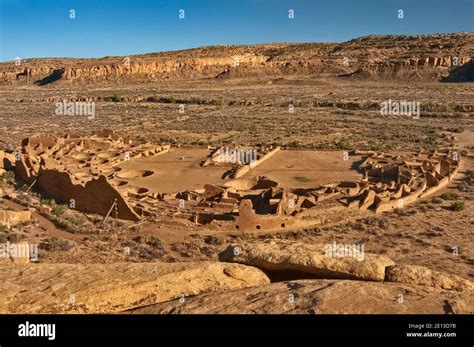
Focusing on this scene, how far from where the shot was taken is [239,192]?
69.9 ft

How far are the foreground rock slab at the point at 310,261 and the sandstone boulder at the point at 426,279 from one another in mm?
243

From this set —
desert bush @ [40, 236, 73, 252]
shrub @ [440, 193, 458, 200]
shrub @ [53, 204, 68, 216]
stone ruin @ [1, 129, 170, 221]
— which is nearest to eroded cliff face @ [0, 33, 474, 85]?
stone ruin @ [1, 129, 170, 221]

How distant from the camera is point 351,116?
50.6 m

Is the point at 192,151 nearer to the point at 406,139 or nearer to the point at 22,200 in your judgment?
Result: the point at 22,200

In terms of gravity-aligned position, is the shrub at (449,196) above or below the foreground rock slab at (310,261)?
below

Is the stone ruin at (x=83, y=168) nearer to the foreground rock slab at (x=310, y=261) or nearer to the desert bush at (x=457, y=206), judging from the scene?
the foreground rock slab at (x=310, y=261)

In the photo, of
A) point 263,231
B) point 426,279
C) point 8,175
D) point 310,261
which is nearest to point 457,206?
point 263,231

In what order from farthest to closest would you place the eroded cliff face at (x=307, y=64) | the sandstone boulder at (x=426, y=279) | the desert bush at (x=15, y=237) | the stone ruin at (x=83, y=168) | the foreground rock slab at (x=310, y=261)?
the eroded cliff face at (x=307, y=64) → the stone ruin at (x=83, y=168) → the desert bush at (x=15, y=237) → the foreground rock slab at (x=310, y=261) → the sandstone boulder at (x=426, y=279)

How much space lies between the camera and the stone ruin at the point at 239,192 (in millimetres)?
17328

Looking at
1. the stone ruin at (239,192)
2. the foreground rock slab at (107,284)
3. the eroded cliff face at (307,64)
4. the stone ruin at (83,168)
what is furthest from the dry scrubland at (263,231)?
the eroded cliff face at (307,64)

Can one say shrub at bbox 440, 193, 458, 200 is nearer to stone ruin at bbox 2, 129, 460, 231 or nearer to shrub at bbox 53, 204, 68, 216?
stone ruin at bbox 2, 129, 460, 231

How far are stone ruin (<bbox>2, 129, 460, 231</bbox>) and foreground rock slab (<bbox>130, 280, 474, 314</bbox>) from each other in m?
9.85

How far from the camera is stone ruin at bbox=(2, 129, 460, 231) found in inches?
682

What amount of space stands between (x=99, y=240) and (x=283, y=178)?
12.0 meters
